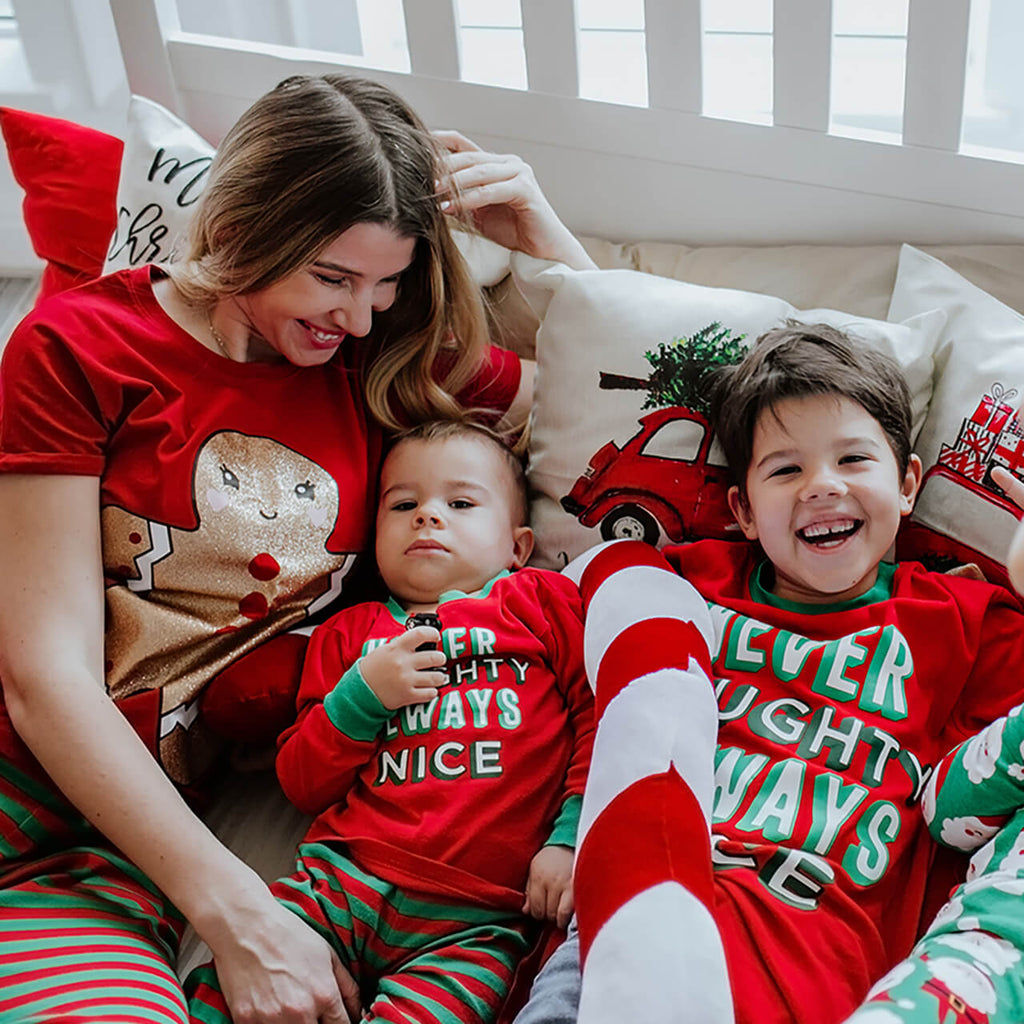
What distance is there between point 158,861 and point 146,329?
1.82ft

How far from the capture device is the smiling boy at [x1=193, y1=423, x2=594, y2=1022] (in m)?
1.14

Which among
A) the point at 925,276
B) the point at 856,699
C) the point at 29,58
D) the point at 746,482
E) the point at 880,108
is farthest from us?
the point at 29,58

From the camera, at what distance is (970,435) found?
51.5 inches

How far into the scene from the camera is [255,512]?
52.0 inches

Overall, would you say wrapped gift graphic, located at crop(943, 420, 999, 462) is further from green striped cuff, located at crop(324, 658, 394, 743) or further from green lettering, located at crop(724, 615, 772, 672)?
green striped cuff, located at crop(324, 658, 394, 743)

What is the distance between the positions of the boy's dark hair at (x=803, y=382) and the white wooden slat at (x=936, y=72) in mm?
310

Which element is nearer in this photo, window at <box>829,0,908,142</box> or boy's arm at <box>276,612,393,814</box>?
boy's arm at <box>276,612,393,814</box>

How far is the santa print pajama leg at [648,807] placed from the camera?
36.1 inches

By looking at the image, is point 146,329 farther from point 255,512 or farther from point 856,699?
point 856,699

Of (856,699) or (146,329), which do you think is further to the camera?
(146,329)

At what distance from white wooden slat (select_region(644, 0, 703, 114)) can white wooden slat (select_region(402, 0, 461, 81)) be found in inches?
10.8

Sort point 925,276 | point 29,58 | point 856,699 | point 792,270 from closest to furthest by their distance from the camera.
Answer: point 856,699 → point 925,276 → point 792,270 → point 29,58

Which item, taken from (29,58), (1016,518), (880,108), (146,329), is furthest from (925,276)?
(29,58)

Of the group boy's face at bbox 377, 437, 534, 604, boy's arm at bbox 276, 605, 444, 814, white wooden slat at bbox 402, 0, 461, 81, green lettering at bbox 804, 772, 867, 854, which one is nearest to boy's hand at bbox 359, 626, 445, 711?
boy's arm at bbox 276, 605, 444, 814
